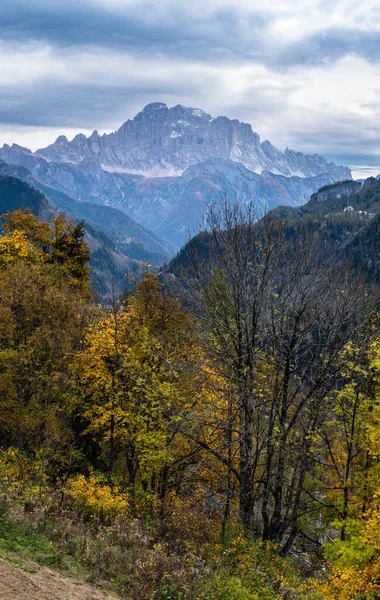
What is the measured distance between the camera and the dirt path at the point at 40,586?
991cm

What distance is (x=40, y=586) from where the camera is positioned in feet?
34.3

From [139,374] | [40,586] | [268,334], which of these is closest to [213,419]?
[268,334]

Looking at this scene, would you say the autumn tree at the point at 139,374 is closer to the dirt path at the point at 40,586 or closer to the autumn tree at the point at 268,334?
the autumn tree at the point at 268,334

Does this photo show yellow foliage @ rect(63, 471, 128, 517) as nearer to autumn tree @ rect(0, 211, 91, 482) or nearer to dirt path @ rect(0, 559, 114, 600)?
autumn tree @ rect(0, 211, 91, 482)

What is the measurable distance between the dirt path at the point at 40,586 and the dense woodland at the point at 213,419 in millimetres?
759

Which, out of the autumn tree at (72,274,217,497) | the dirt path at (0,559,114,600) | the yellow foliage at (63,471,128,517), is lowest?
the yellow foliage at (63,471,128,517)

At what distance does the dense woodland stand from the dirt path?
76 centimetres

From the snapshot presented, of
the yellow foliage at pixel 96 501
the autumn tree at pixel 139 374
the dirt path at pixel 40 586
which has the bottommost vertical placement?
the yellow foliage at pixel 96 501

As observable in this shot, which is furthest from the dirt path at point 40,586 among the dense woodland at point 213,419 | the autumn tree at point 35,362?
the autumn tree at point 35,362

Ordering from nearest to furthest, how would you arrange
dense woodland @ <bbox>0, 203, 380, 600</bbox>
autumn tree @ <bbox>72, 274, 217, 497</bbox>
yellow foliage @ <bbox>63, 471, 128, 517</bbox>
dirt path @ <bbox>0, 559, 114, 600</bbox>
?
dirt path @ <bbox>0, 559, 114, 600</bbox> → dense woodland @ <bbox>0, 203, 380, 600</bbox> → yellow foliage @ <bbox>63, 471, 128, 517</bbox> → autumn tree @ <bbox>72, 274, 217, 497</bbox>

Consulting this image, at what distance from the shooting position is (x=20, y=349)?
24.8 m

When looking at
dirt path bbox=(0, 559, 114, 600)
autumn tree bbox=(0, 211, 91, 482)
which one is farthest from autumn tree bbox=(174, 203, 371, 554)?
autumn tree bbox=(0, 211, 91, 482)

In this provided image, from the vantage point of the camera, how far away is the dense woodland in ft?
47.6

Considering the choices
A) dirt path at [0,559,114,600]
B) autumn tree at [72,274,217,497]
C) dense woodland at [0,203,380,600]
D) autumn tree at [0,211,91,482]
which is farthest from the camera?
autumn tree at [0,211,91,482]
